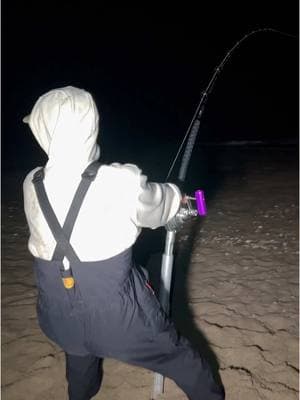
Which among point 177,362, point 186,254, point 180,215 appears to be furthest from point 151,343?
point 186,254

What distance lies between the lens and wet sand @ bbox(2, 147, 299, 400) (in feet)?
8.97

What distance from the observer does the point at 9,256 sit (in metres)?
5.00

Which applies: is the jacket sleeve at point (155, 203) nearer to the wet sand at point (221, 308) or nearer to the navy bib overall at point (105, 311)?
the navy bib overall at point (105, 311)

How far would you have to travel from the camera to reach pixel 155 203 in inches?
63.9

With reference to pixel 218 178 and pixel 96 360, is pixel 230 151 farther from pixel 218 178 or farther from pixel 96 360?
pixel 96 360

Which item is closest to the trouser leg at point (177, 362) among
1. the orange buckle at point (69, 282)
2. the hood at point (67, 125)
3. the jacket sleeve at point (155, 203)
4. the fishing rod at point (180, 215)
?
the fishing rod at point (180, 215)

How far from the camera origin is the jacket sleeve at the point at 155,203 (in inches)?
61.9

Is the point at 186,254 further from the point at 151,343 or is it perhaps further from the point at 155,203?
the point at 155,203

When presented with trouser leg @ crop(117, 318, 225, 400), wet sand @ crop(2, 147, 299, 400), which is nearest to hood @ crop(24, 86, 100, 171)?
trouser leg @ crop(117, 318, 225, 400)

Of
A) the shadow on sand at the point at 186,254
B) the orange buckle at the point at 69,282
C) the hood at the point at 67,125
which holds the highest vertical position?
the hood at the point at 67,125

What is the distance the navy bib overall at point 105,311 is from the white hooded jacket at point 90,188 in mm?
42

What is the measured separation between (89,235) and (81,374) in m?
1.02

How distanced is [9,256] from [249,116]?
24162 millimetres

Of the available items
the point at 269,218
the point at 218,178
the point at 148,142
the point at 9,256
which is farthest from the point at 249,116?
the point at 9,256
